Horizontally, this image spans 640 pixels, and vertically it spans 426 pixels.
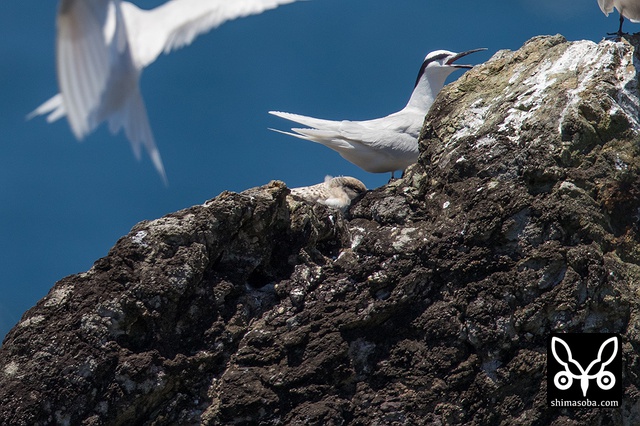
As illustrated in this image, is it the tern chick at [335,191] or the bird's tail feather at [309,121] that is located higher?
the bird's tail feather at [309,121]

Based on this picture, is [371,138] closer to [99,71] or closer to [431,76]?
[431,76]

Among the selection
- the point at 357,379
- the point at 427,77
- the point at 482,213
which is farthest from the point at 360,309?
the point at 427,77

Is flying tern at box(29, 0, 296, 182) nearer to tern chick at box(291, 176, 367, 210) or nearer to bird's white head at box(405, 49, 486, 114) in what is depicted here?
tern chick at box(291, 176, 367, 210)

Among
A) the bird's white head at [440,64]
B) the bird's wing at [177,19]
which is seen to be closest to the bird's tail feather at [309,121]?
the bird's white head at [440,64]

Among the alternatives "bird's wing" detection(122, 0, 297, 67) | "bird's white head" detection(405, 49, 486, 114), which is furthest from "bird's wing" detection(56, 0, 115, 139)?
"bird's white head" detection(405, 49, 486, 114)

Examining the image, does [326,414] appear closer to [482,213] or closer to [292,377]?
[292,377]

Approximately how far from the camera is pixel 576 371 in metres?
5.52

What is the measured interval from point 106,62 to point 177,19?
66 centimetres

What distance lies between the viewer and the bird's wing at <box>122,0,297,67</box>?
5.20 m

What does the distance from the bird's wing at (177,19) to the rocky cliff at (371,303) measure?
3.14ft

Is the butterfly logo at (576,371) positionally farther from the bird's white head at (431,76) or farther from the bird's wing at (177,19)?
the bird's white head at (431,76)

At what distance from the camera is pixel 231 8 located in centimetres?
569
